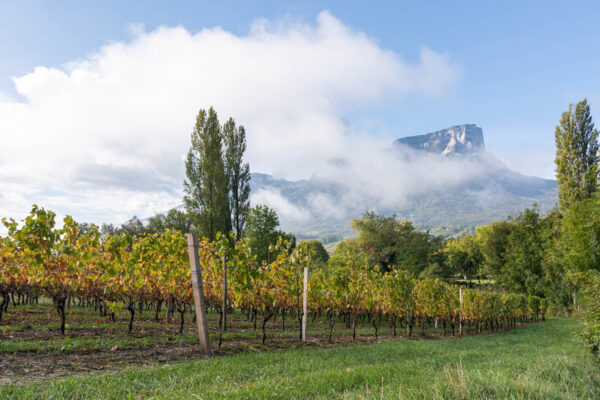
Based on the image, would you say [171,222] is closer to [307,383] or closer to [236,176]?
[236,176]

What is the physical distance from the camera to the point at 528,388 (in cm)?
319

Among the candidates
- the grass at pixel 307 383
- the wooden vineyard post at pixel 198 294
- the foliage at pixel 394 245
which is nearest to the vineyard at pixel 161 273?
the wooden vineyard post at pixel 198 294

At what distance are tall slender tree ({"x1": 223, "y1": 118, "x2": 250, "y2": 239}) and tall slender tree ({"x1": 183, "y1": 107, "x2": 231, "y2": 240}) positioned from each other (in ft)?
2.98

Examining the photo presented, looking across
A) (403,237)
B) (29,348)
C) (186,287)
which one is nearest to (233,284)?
(186,287)

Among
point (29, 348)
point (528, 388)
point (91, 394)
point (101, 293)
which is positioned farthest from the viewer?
A: point (101, 293)

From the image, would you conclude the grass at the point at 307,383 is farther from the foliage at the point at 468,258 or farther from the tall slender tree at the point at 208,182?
the foliage at the point at 468,258

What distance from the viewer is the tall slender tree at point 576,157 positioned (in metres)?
27.9

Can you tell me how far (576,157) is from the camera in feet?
96.3

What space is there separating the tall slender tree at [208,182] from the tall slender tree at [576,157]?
28.9 metres

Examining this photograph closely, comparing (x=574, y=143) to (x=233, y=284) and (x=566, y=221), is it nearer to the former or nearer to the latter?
(x=566, y=221)

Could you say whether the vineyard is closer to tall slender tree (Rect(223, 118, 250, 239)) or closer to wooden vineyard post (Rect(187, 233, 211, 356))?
wooden vineyard post (Rect(187, 233, 211, 356))

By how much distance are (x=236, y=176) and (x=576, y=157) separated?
29.9 metres

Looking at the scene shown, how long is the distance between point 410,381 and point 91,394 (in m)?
3.57

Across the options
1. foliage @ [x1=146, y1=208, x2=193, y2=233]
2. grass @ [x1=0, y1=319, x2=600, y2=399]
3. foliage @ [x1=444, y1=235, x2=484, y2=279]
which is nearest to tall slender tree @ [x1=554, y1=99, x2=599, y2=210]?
grass @ [x1=0, y1=319, x2=600, y2=399]
